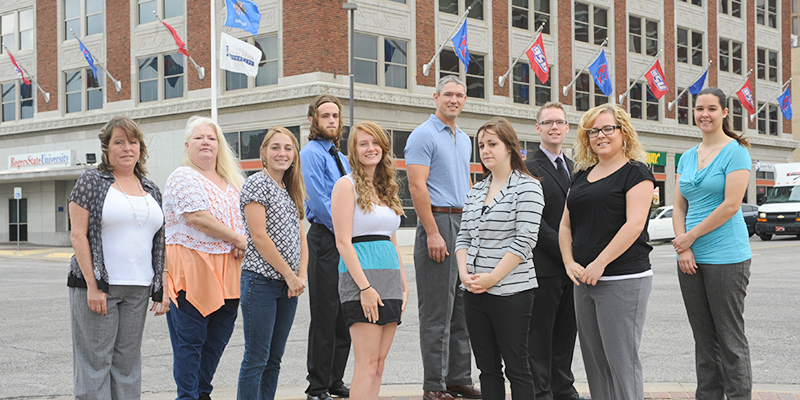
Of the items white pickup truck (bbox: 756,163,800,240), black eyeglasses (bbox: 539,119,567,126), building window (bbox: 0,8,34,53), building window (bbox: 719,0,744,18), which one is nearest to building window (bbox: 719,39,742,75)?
building window (bbox: 719,0,744,18)

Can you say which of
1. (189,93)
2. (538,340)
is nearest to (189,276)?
(538,340)

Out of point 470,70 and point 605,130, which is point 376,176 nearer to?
point 605,130

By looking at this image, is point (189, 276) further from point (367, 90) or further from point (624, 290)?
point (367, 90)

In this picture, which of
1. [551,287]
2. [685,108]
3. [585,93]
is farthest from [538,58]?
[551,287]

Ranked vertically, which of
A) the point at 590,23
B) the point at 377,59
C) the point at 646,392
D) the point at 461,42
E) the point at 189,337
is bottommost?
the point at 646,392

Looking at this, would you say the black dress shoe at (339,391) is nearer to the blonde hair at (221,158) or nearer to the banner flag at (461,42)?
the blonde hair at (221,158)

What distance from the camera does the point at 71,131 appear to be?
108 ft

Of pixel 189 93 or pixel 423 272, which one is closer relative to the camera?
pixel 423 272

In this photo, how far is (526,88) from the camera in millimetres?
32688

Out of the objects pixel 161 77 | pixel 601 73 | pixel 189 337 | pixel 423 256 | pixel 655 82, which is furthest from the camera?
pixel 161 77

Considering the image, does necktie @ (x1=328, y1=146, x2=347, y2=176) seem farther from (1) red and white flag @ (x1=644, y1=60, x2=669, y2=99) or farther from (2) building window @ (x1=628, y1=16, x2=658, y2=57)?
(2) building window @ (x1=628, y1=16, x2=658, y2=57)

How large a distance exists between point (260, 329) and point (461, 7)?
27.5 metres

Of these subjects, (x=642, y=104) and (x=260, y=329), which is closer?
(x=260, y=329)

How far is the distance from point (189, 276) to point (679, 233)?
3.34 meters
